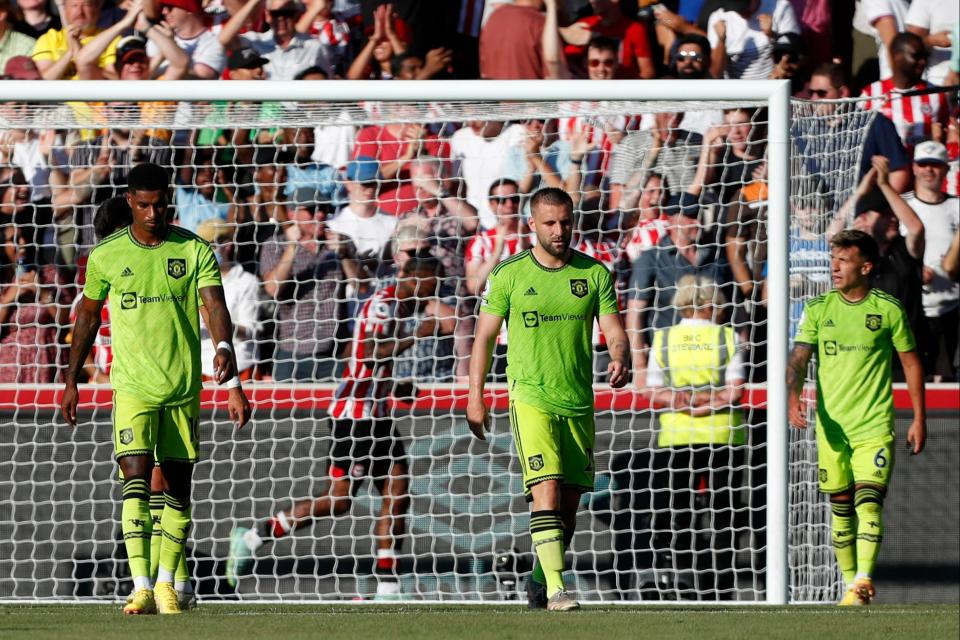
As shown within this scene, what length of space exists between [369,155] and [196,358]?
3.60 m

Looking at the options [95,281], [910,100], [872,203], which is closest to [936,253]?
[872,203]

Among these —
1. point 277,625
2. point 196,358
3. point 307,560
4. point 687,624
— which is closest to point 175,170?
point 307,560

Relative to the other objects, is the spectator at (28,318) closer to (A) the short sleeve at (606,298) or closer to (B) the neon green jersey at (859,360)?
(A) the short sleeve at (606,298)

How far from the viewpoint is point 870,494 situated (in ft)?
23.9

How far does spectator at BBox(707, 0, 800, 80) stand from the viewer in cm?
1097

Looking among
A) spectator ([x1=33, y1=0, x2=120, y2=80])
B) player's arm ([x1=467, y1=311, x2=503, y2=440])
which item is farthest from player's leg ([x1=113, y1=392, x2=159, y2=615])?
spectator ([x1=33, y1=0, x2=120, y2=80])

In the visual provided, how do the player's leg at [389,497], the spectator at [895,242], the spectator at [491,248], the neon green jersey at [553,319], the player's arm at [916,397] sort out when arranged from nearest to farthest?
the neon green jersey at [553,319] → the player's arm at [916,397] → the player's leg at [389,497] → the spectator at [895,242] → the spectator at [491,248]

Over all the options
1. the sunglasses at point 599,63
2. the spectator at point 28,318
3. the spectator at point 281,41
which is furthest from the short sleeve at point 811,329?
the spectator at point 281,41

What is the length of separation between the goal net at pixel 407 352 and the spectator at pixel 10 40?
216 cm

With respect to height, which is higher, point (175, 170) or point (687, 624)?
point (175, 170)

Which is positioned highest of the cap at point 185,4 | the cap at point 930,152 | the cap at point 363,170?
the cap at point 185,4

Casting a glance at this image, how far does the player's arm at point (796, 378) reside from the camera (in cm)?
737

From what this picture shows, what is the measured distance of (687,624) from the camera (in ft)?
19.5

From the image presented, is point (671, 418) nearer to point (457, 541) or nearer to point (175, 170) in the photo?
point (457, 541)
